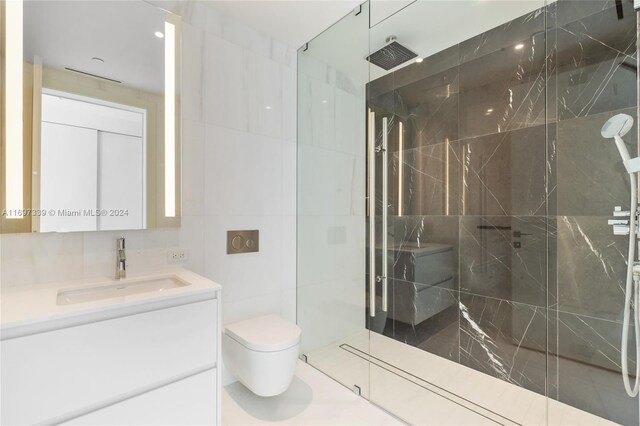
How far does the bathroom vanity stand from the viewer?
89 cm

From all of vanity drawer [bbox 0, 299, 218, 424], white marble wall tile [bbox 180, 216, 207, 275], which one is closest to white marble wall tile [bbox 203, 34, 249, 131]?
white marble wall tile [bbox 180, 216, 207, 275]

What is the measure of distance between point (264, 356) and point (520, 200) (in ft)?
5.94

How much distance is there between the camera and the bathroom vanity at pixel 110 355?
35.0 inches

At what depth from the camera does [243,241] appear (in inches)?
75.9

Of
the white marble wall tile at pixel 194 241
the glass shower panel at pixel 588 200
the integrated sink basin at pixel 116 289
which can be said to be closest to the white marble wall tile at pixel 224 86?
the white marble wall tile at pixel 194 241

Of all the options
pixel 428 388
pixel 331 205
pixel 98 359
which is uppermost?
pixel 331 205

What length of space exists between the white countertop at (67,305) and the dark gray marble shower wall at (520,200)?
1.54 metres

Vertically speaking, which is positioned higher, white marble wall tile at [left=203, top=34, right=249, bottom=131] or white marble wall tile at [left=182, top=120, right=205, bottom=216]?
white marble wall tile at [left=203, top=34, right=249, bottom=131]

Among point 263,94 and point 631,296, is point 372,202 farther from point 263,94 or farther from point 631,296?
point 631,296

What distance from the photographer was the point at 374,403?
1.75 metres

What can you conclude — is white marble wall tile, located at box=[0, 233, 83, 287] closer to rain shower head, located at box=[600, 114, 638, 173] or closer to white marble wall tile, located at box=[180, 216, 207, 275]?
white marble wall tile, located at box=[180, 216, 207, 275]

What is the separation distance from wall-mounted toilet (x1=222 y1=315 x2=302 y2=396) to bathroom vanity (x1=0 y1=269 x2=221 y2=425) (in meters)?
0.27

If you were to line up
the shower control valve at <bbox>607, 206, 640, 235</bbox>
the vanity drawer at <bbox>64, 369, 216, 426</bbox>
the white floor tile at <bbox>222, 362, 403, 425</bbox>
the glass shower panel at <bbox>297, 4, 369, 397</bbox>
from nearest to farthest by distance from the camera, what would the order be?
the vanity drawer at <bbox>64, 369, 216, 426</bbox>
the shower control valve at <bbox>607, 206, 640, 235</bbox>
the white floor tile at <bbox>222, 362, 403, 425</bbox>
the glass shower panel at <bbox>297, 4, 369, 397</bbox>

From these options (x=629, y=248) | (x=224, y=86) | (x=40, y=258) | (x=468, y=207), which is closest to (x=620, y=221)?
(x=629, y=248)
